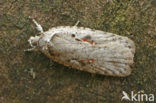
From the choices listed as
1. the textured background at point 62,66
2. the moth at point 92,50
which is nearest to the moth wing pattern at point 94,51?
the moth at point 92,50

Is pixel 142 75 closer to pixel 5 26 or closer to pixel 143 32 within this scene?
pixel 143 32

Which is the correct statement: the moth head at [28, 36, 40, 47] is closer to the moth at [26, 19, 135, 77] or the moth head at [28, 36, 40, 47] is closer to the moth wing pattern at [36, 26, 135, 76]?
the moth at [26, 19, 135, 77]

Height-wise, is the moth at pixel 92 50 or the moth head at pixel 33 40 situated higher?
the moth head at pixel 33 40

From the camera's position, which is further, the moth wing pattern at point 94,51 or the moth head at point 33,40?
the moth head at point 33,40

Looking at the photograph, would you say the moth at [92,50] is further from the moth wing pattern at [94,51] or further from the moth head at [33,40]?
the moth head at [33,40]

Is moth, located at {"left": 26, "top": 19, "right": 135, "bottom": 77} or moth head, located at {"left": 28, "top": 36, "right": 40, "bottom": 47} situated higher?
moth head, located at {"left": 28, "top": 36, "right": 40, "bottom": 47}

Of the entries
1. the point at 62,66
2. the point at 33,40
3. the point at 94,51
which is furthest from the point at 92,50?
the point at 33,40

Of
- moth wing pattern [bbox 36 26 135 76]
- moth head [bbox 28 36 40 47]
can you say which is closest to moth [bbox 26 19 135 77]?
moth wing pattern [bbox 36 26 135 76]
